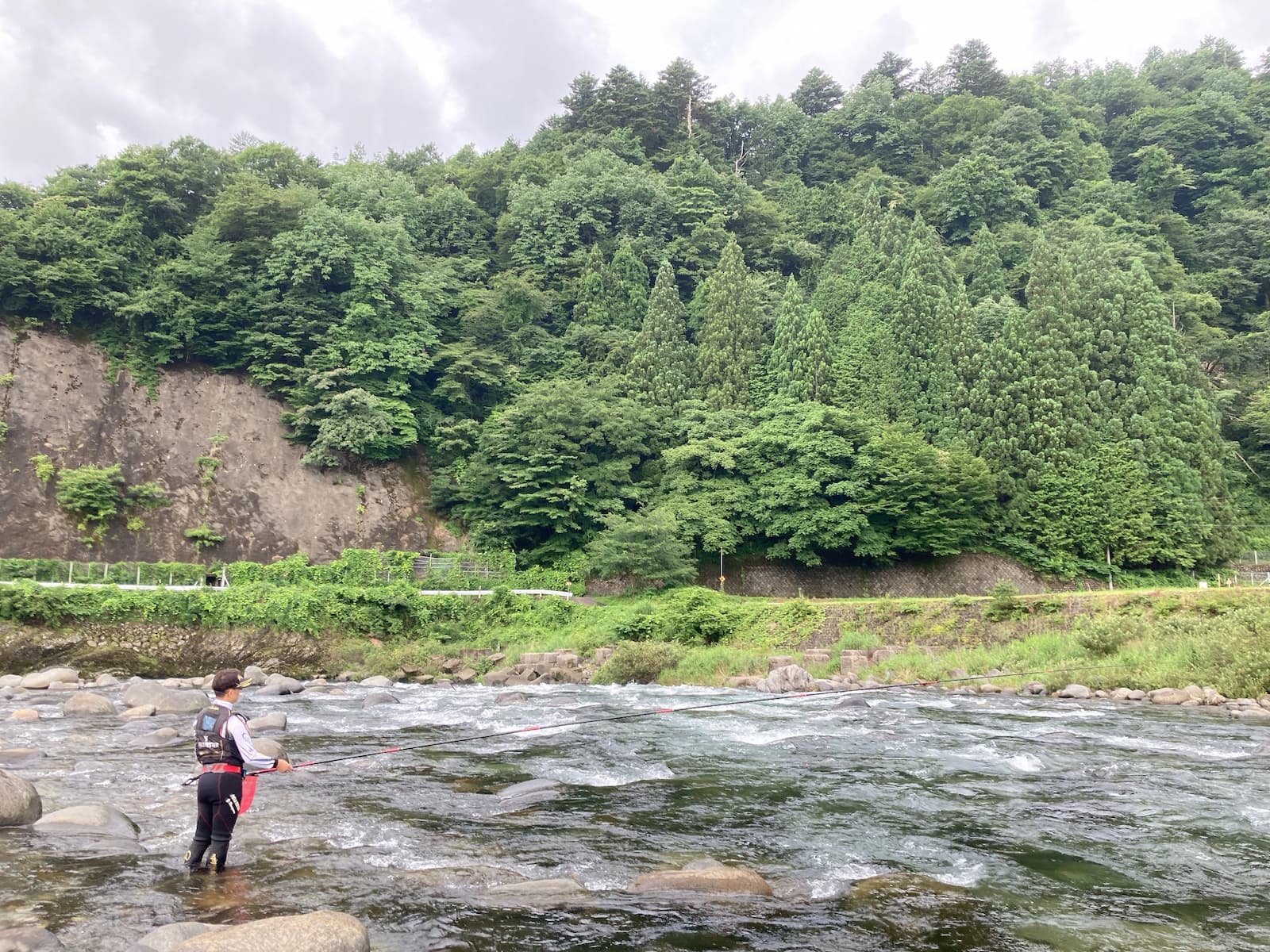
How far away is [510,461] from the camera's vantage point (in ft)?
106

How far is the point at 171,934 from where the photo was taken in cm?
447

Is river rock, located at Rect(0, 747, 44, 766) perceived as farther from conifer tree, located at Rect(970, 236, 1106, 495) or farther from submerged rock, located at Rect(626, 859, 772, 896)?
conifer tree, located at Rect(970, 236, 1106, 495)

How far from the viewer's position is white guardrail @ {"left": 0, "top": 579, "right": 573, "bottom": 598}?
74.0 ft

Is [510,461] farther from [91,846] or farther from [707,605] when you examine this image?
[91,846]

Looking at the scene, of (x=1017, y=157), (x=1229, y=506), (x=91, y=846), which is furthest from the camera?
(x=1017, y=157)

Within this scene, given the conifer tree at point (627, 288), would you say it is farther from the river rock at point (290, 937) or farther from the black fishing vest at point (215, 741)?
the river rock at point (290, 937)

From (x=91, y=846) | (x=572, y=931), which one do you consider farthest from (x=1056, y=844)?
(x=91, y=846)

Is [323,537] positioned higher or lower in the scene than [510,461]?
lower

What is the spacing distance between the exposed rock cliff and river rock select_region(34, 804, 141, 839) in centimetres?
2570

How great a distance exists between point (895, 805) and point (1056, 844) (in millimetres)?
1569

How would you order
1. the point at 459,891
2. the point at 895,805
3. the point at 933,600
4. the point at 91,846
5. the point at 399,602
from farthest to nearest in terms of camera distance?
the point at 399,602 < the point at 933,600 < the point at 895,805 < the point at 91,846 < the point at 459,891

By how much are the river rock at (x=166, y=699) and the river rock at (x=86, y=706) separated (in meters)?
0.48

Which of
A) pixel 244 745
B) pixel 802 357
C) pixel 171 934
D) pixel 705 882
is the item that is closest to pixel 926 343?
pixel 802 357

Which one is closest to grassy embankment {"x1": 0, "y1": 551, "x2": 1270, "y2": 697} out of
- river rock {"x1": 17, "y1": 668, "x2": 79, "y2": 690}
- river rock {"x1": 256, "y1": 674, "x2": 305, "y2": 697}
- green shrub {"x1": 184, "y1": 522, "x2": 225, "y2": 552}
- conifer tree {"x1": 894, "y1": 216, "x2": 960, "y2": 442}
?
river rock {"x1": 17, "y1": 668, "x2": 79, "y2": 690}
